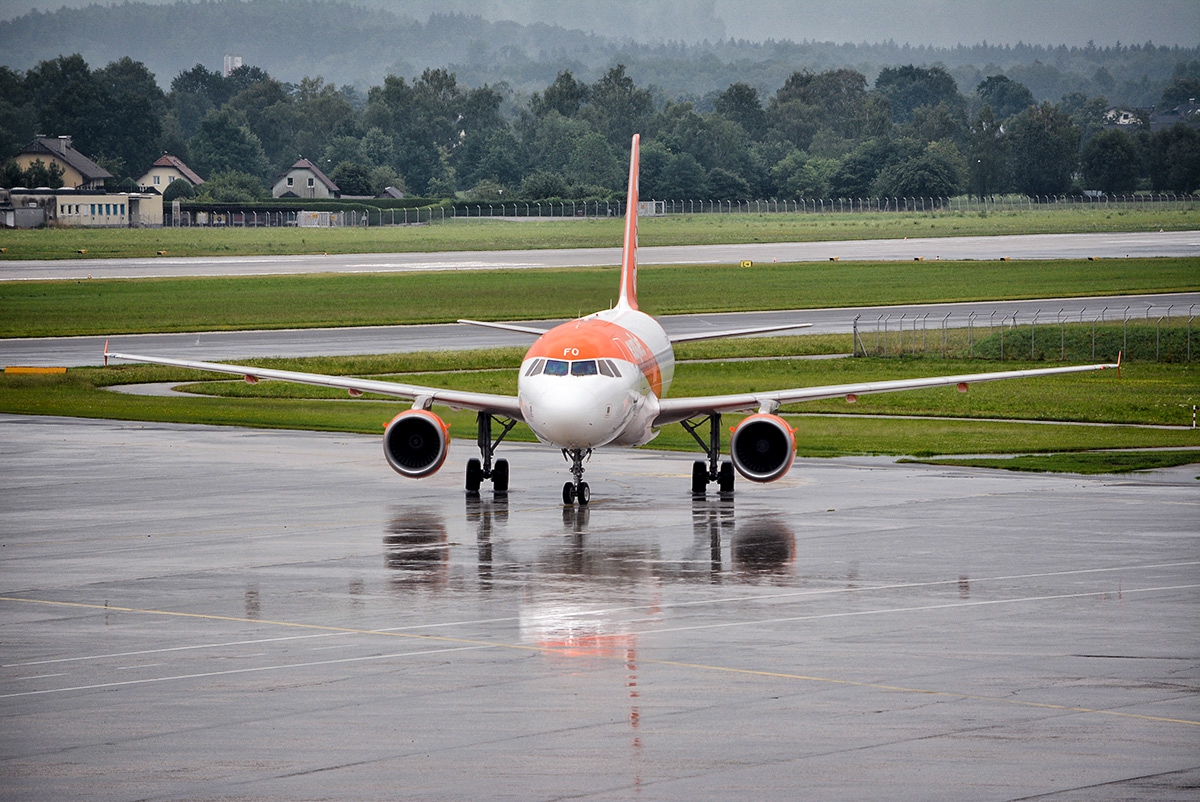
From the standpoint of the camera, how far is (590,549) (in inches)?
1171

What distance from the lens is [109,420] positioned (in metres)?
53.1

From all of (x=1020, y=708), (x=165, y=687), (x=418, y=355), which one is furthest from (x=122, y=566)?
(x=418, y=355)

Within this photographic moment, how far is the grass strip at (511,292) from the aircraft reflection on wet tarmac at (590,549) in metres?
55.7

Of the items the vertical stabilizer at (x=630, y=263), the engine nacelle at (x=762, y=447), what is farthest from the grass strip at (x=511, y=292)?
the engine nacelle at (x=762, y=447)

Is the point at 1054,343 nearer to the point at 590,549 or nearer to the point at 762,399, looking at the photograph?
the point at 762,399

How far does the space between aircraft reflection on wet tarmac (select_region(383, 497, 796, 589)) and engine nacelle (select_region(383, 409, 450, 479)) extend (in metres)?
1.03

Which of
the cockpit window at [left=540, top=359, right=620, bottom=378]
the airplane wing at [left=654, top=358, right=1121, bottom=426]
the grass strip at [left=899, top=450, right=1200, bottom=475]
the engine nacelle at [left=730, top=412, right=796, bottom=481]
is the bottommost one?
the grass strip at [left=899, top=450, right=1200, bottom=475]

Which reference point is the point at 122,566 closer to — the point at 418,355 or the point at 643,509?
the point at 643,509

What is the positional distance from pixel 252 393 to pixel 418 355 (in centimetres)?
1143

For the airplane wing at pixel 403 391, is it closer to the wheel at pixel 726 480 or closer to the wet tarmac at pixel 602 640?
the wet tarmac at pixel 602 640

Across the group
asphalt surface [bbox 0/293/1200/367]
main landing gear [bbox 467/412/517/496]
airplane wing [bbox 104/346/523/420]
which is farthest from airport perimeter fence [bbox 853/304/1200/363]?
airplane wing [bbox 104/346/523/420]

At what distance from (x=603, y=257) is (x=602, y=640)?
12165 cm

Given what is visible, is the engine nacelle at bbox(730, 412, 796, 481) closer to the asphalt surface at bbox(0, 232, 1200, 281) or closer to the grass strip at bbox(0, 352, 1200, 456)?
the grass strip at bbox(0, 352, 1200, 456)

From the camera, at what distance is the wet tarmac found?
51.8ft
